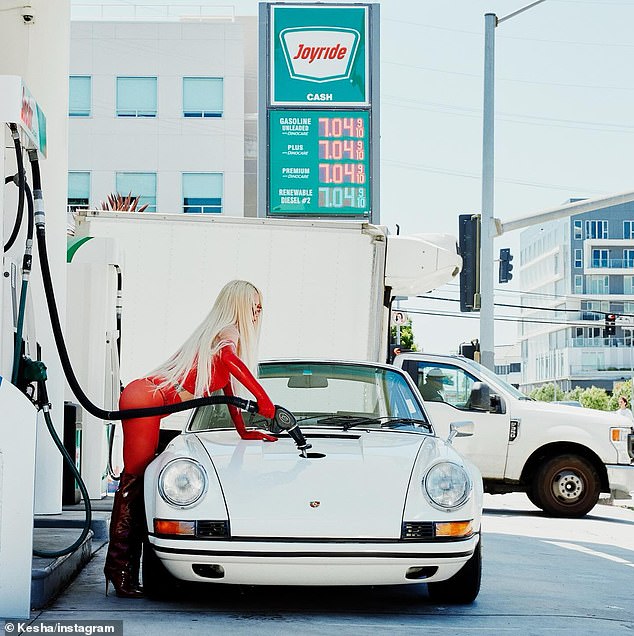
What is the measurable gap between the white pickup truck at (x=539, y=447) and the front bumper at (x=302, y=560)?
8.24 meters

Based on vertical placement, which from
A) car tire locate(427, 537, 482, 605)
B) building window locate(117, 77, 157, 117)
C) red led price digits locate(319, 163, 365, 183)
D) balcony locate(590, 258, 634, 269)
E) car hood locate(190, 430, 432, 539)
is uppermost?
balcony locate(590, 258, 634, 269)

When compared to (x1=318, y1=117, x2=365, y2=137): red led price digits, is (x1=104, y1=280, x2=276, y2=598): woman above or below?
below

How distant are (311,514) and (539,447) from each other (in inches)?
Answer: 347

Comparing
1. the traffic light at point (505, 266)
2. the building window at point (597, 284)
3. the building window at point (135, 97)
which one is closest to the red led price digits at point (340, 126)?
the traffic light at point (505, 266)

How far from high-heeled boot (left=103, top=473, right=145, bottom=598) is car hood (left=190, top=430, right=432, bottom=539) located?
0.49 m

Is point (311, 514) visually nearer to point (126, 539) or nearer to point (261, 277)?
point (126, 539)

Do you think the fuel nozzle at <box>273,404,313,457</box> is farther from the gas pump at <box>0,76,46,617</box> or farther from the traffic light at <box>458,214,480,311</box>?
the traffic light at <box>458,214,480,311</box>

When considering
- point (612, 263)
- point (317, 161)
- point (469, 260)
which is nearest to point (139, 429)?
point (469, 260)

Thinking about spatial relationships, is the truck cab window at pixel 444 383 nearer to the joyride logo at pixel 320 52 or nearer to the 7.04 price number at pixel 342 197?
the 7.04 price number at pixel 342 197

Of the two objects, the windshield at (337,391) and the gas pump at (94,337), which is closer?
the windshield at (337,391)

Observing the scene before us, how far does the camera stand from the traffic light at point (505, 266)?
25.3 meters

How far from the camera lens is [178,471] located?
568 cm

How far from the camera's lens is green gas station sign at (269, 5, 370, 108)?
25562 millimetres

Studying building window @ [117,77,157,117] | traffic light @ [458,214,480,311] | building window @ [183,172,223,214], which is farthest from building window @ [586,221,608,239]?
traffic light @ [458,214,480,311]
